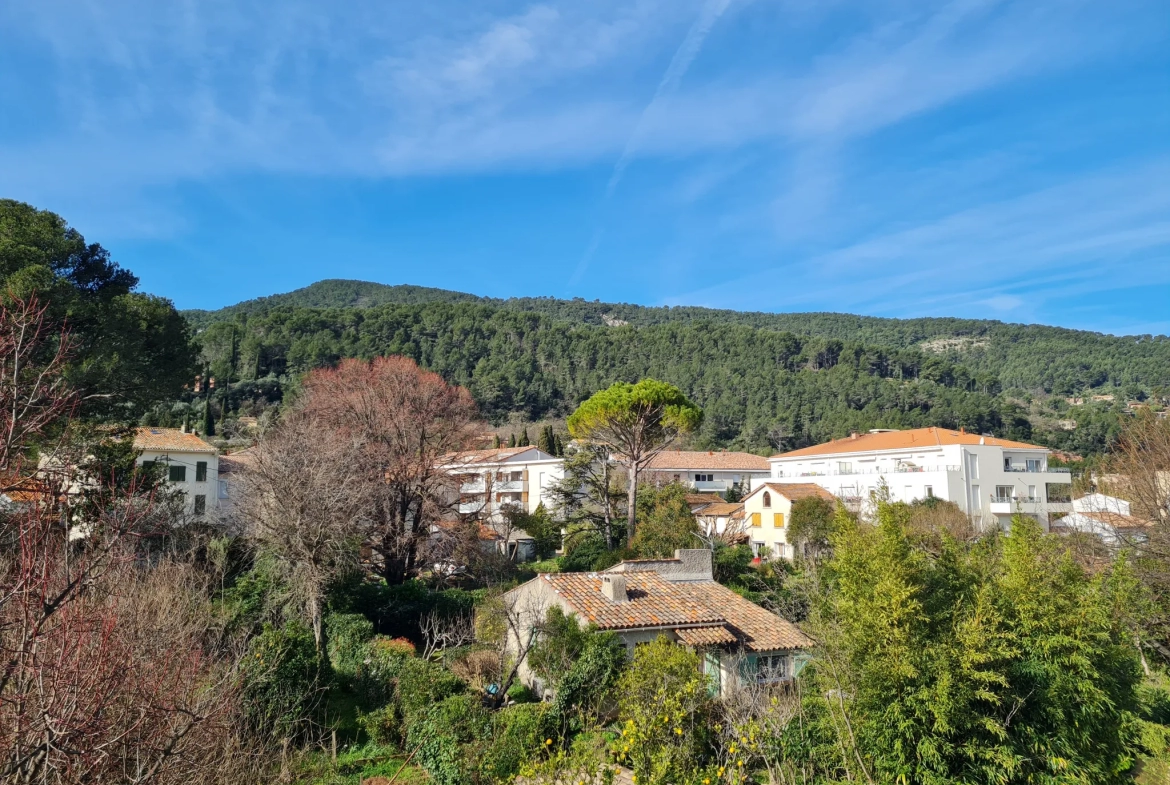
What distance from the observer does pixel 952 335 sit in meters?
167

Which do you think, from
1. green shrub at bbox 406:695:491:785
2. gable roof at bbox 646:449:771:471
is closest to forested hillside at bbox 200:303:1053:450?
gable roof at bbox 646:449:771:471

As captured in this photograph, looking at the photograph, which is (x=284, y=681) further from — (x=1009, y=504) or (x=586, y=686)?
(x=1009, y=504)

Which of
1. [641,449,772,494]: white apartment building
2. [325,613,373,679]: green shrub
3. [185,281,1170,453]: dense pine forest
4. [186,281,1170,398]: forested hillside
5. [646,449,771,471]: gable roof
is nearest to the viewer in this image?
[325,613,373,679]: green shrub

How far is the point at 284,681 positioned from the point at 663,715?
8.23 metres

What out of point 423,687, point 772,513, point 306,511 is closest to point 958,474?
point 772,513

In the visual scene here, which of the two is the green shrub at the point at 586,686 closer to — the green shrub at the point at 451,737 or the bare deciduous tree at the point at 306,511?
the green shrub at the point at 451,737

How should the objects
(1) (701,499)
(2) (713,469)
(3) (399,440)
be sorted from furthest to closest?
1. (2) (713,469)
2. (1) (701,499)
3. (3) (399,440)

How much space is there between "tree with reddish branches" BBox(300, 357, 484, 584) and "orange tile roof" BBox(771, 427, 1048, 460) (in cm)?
2935

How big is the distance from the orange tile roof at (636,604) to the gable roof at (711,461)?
39058 millimetres

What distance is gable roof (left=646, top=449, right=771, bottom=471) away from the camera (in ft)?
200

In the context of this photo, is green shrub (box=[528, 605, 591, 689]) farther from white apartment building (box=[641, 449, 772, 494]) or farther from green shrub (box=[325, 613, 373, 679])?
white apartment building (box=[641, 449, 772, 494])

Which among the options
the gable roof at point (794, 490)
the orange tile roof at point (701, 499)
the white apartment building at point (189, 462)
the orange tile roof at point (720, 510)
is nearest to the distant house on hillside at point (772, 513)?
the gable roof at point (794, 490)

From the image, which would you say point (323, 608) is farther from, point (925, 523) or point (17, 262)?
point (925, 523)

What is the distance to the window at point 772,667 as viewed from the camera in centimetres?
1791
